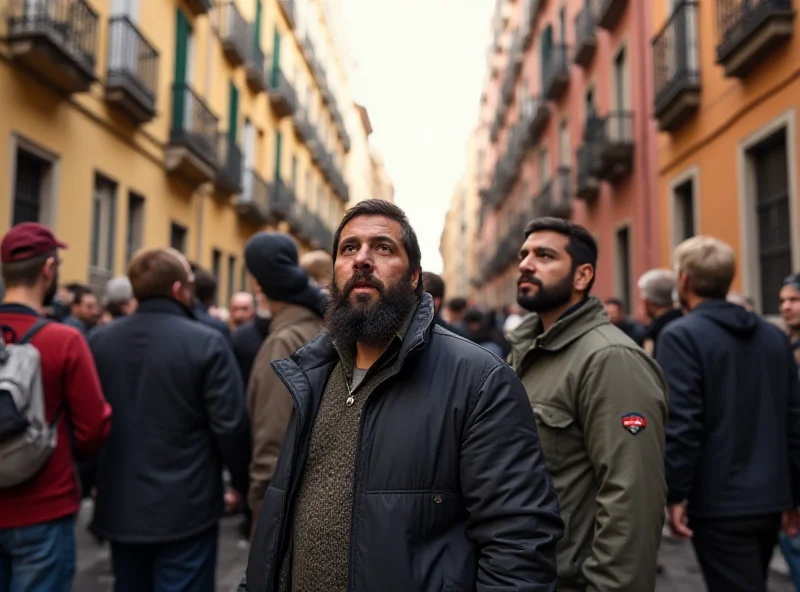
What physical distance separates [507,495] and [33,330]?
2081mm

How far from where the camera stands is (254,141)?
65.7 feet

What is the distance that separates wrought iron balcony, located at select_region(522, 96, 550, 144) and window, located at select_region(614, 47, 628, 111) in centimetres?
513

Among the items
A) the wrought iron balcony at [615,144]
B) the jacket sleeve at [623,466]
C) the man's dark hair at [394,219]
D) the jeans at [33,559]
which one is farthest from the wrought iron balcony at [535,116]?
the man's dark hair at [394,219]

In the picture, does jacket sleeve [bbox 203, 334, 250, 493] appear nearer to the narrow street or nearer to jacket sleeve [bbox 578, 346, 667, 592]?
jacket sleeve [bbox 578, 346, 667, 592]

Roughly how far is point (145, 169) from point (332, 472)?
1217cm

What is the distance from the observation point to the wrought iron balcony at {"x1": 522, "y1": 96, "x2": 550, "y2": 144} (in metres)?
19.8

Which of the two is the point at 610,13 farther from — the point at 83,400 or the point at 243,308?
the point at 83,400

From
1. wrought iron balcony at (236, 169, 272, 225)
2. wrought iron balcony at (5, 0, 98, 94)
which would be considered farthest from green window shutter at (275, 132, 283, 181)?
wrought iron balcony at (5, 0, 98, 94)

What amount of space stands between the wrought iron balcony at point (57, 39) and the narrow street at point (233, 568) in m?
5.61

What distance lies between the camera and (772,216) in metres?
8.76

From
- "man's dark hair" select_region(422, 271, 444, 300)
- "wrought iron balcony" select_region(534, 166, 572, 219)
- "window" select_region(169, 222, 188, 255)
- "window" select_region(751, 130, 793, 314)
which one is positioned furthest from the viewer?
"wrought iron balcony" select_region(534, 166, 572, 219)

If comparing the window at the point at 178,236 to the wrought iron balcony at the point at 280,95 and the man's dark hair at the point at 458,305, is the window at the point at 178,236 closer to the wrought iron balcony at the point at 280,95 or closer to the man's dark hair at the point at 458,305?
the wrought iron balcony at the point at 280,95

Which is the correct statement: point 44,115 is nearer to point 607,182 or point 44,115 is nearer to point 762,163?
point 762,163

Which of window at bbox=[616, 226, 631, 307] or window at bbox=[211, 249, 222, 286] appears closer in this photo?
window at bbox=[616, 226, 631, 307]
